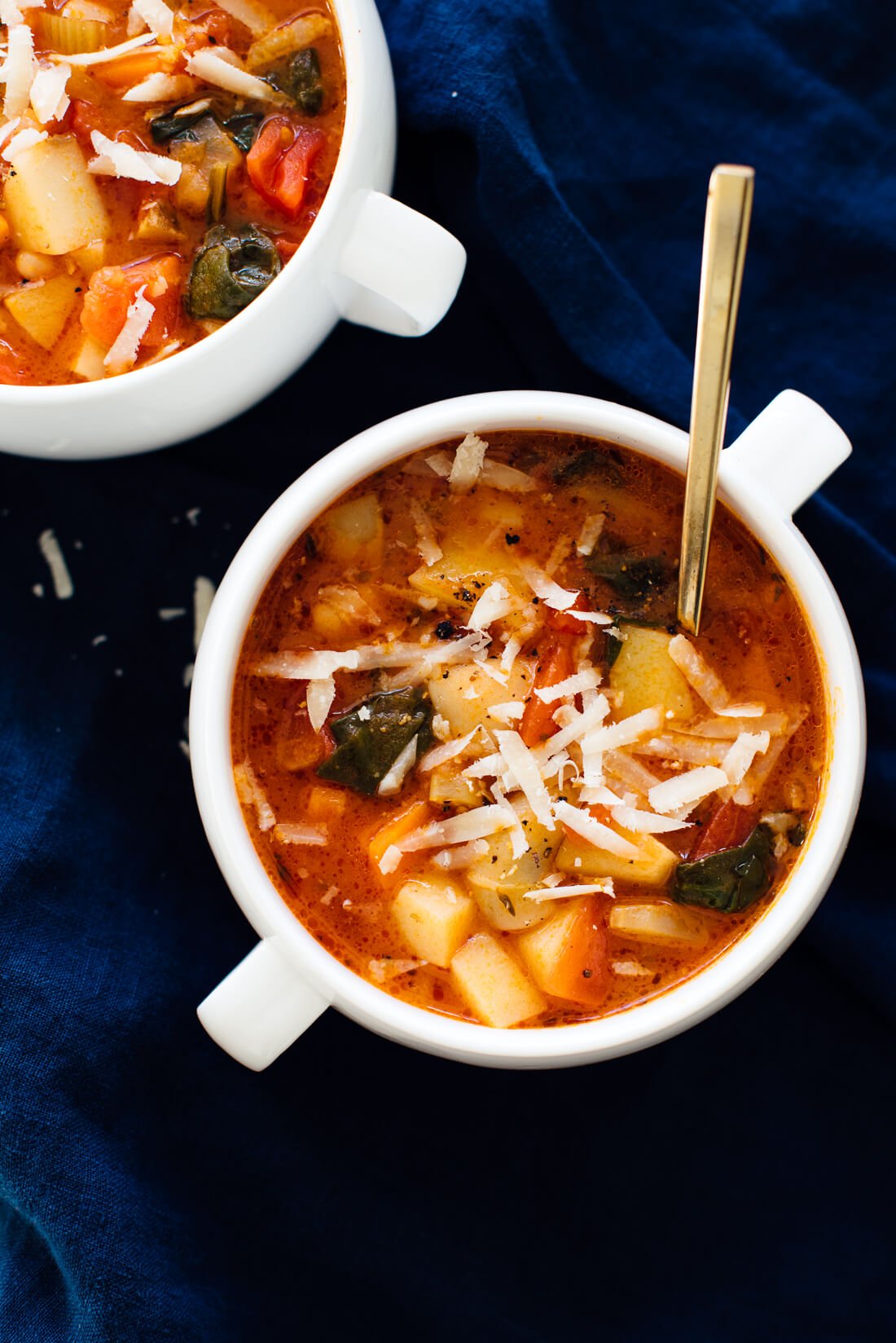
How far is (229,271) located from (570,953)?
1001mm

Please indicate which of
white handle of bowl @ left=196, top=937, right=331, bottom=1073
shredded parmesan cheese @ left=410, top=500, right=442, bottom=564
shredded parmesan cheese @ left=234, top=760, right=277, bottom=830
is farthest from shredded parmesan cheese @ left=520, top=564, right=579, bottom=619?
white handle of bowl @ left=196, top=937, right=331, bottom=1073

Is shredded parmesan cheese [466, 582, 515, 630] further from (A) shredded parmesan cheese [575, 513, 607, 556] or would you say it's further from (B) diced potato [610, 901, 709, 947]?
(B) diced potato [610, 901, 709, 947]

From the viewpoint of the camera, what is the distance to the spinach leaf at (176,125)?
1.62 m

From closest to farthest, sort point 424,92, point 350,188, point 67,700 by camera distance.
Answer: point 350,188
point 424,92
point 67,700

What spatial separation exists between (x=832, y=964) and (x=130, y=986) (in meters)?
1.11

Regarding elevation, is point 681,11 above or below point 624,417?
above

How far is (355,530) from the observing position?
1.68 metres

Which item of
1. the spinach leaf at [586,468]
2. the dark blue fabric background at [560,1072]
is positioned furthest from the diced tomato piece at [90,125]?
the spinach leaf at [586,468]

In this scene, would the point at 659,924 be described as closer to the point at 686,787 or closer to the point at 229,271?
the point at 686,787

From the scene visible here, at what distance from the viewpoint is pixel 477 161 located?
1.89 m

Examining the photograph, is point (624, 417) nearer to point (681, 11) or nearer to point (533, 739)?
point (533, 739)

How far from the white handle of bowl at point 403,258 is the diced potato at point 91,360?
0.34m

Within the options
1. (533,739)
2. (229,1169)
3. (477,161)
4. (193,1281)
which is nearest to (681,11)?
(477,161)

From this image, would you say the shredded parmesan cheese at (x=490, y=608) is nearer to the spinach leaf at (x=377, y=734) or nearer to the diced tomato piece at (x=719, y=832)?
the spinach leaf at (x=377, y=734)
